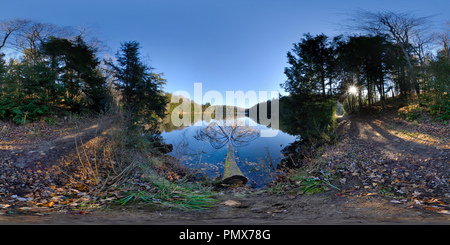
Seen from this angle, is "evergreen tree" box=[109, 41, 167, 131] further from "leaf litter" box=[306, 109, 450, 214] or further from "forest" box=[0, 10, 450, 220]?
"leaf litter" box=[306, 109, 450, 214]

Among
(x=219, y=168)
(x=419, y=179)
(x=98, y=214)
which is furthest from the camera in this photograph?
(x=219, y=168)

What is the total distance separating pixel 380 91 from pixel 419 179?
391 inches

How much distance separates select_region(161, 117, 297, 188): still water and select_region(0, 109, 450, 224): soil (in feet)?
8.62

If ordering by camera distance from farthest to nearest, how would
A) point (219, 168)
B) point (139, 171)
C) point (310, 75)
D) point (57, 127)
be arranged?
point (310, 75)
point (57, 127)
point (219, 168)
point (139, 171)

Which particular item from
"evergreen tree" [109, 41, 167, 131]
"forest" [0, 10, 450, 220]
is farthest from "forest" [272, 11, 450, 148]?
"evergreen tree" [109, 41, 167, 131]

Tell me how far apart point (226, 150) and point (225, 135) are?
195 cm

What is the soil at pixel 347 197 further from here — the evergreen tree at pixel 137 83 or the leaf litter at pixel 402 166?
the evergreen tree at pixel 137 83

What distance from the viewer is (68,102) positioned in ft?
40.6

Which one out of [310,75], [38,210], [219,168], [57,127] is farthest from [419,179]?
[57,127]

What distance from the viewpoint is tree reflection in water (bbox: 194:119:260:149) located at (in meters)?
11.6

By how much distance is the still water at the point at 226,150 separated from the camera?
769cm

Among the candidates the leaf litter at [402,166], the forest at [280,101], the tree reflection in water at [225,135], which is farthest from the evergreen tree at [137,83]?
the leaf litter at [402,166]

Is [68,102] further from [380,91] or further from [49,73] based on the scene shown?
[380,91]

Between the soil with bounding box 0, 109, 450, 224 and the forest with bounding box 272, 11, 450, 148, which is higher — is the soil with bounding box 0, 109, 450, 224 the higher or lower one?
the lower one
